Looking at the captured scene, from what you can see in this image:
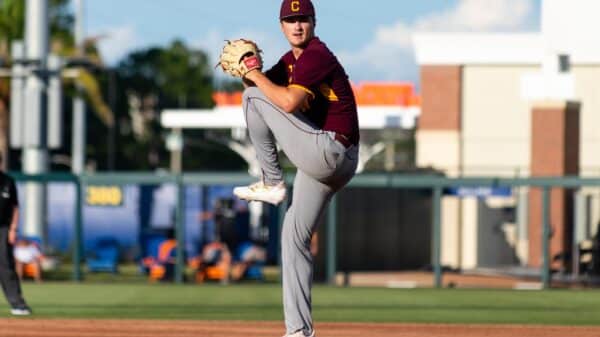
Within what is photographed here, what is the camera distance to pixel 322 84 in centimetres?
797

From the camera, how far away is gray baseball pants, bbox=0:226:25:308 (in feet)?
46.5

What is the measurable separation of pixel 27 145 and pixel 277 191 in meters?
18.8

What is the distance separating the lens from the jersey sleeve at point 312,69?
7.85 meters

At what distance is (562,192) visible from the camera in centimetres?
3162

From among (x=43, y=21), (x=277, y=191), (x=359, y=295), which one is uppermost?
(x=43, y=21)

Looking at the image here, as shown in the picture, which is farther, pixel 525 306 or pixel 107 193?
pixel 107 193

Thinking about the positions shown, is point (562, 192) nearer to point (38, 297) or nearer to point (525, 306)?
point (525, 306)

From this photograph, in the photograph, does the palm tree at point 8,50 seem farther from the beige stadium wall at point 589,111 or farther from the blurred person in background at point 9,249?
the blurred person in background at point 9,249

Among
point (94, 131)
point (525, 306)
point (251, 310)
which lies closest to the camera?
point (251, 310)

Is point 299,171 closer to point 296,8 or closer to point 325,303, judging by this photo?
point 296,8

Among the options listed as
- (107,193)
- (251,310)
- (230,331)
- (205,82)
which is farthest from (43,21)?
(205,82)

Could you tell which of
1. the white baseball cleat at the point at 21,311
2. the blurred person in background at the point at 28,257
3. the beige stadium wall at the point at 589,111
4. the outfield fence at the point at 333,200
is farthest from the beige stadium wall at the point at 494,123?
the white baseball cleat at the point at 21,311

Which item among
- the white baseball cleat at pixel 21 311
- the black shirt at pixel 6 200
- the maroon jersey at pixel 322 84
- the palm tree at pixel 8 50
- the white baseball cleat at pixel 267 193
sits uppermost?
the palm tree at pixel 8 50

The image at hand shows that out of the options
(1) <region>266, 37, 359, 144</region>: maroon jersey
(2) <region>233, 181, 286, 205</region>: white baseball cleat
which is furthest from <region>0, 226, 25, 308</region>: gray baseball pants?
(1) <region>266, 37, 359, 144</region>: maroon jersey
